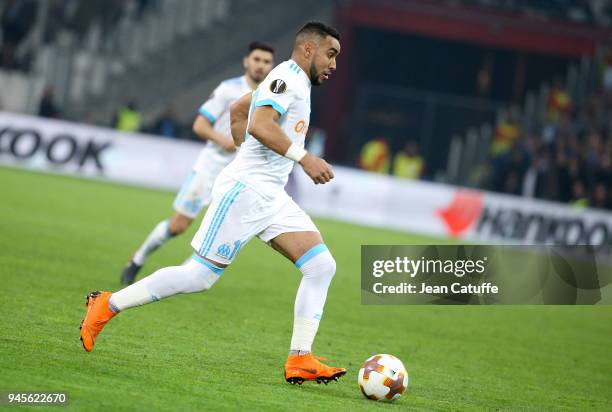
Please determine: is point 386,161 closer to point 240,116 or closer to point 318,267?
point 240,116

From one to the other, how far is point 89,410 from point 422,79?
31.0 meters

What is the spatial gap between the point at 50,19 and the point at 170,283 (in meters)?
26.6

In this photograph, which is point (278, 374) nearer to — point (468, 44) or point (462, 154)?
point (462, 154)

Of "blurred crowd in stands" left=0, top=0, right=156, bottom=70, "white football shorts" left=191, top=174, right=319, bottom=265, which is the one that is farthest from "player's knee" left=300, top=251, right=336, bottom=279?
"blurred crowd in stands" left=0, top=0, right=156, bottom=70

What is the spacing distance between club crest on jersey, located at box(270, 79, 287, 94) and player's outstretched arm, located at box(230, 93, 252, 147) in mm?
720

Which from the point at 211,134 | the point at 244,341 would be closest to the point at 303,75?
the point at 244,341

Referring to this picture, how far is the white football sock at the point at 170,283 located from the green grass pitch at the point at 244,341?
0.39m

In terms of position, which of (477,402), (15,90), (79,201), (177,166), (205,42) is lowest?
(477,402)

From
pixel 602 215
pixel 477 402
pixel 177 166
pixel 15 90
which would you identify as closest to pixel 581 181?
pixel 602 215

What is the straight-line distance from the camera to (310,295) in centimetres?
745

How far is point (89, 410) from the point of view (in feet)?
19.0

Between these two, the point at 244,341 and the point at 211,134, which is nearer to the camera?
the point at 244,341

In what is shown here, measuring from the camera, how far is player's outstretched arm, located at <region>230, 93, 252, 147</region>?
789cm

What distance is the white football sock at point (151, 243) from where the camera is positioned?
11.2m
